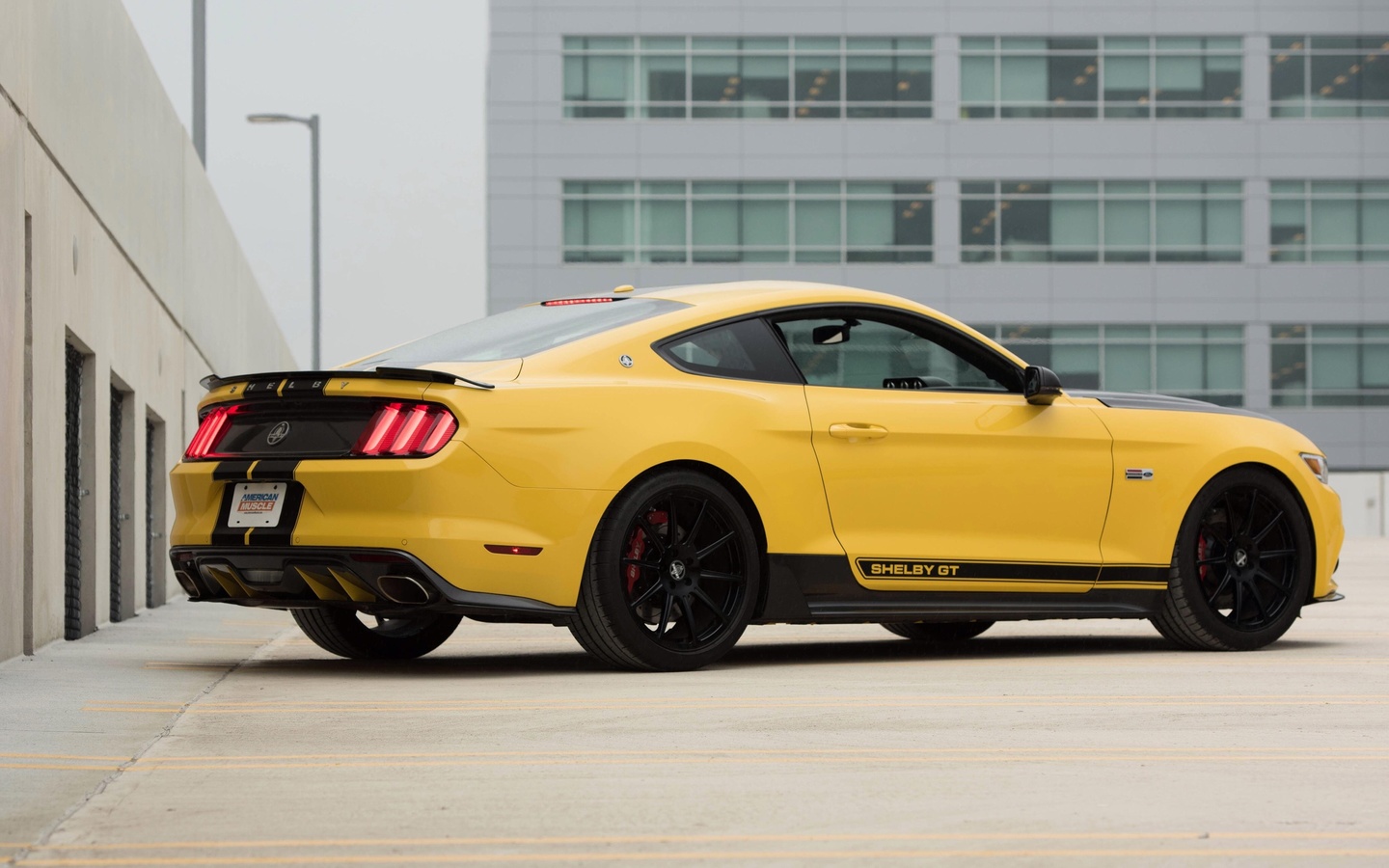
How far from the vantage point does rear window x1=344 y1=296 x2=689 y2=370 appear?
7.55 meters

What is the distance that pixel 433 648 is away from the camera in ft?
28.6

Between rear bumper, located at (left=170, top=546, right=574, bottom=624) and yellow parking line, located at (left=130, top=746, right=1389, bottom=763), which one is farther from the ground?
rear bumper, located at (left=170, top=546, right=574, bottom=624)

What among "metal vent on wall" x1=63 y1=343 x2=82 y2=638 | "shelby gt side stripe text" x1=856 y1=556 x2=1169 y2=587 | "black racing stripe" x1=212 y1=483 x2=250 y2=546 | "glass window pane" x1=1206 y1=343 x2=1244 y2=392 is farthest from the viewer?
"glass window pane" x1=1206 y1=343 x2=1244 y2=392

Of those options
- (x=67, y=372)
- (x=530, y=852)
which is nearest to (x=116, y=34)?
(x=67, y=372)

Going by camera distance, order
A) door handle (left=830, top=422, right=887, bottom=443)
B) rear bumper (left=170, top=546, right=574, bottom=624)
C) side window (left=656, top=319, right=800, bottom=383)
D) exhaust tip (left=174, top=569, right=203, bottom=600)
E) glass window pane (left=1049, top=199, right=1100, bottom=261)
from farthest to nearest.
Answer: glass window pane (left=1049, top=199, right=1100, bottom=261), door handle (left=830, top=422, right=887, bottom=443), side window (left=656, top=319, right=800, bottom=383), exhaust tip (left=174, top=569, right=203, bottom=600), rear bumper (left=170, top=546, right=574, bottom=624)

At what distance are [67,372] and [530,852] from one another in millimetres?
7776

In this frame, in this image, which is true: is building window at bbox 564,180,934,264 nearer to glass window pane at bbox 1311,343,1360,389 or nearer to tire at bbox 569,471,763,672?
glass window pane at bbox 1311,343,1360,389

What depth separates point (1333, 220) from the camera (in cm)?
4834

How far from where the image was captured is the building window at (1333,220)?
4819 cm

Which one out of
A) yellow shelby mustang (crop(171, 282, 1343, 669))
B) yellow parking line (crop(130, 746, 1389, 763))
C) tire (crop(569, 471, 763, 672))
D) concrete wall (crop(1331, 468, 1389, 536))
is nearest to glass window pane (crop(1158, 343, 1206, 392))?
concrete wall (crop(1331, 468, 1389, 536))

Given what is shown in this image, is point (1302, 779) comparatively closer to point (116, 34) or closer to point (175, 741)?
point (175, 741)

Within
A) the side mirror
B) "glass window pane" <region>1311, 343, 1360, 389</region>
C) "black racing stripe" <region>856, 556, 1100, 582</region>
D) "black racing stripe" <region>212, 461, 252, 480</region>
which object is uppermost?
"glass window pane" <region>1311, 343, 1360, 389</region>

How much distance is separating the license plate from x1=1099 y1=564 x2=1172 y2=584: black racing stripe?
3664 millimetres

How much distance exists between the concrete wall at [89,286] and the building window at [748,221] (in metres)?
30.4
